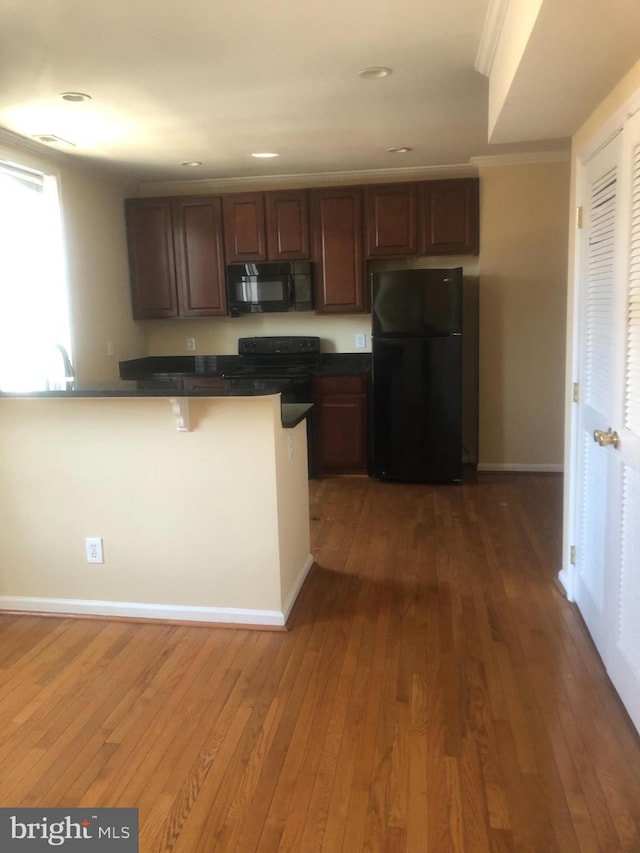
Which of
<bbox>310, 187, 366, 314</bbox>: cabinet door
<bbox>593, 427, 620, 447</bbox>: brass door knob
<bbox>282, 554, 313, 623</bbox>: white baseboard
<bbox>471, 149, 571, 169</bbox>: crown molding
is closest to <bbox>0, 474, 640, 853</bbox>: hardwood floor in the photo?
<bbox>282, 554, 313, 623</bbox>: white baseboard

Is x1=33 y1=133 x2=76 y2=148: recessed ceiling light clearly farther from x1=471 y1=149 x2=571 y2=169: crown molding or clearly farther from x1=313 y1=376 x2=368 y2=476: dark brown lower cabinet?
x1=471 y1=149 x2=571 y2=169: crown molding

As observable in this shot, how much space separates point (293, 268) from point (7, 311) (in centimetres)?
218

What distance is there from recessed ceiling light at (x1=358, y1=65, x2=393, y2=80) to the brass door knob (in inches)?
72.4

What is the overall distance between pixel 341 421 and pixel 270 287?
Result: 47.4 inches

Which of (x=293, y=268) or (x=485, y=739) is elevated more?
(x=293, y=268)

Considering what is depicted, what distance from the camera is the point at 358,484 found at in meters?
5.07

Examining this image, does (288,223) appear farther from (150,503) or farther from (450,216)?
(150,503)

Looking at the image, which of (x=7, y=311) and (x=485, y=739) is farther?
(x=7, y=311)

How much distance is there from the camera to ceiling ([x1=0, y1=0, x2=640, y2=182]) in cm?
234

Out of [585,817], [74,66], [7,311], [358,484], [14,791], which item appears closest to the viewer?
[585,817]

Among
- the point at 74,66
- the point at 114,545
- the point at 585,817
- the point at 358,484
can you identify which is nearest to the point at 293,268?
the point at 358,484

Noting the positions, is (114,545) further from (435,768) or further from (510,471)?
(510,471)

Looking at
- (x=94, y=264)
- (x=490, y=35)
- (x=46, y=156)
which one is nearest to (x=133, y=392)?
(x=490, y=35)

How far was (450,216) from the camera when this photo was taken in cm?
495
